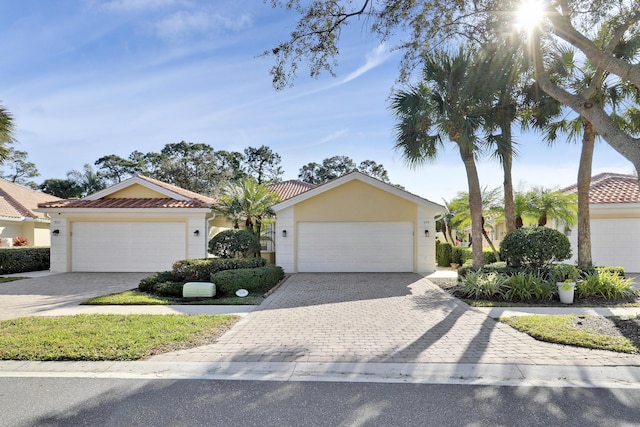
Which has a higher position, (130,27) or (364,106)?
(130,27)

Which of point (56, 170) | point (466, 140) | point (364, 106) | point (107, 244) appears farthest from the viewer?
point (56, 170)

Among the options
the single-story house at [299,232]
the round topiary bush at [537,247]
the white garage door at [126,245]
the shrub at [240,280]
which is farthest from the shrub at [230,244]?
the round topiary bush at [537,247]

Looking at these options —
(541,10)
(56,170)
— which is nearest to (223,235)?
(541,10)

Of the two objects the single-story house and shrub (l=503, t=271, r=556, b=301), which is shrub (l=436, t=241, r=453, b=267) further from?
shrub (l=503, t=271, r=556, b=301)

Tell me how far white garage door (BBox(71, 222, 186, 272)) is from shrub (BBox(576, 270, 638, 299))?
13901mm

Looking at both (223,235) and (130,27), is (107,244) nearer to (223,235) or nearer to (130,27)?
(223,235)

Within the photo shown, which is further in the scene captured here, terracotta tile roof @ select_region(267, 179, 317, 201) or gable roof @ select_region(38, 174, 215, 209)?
terracotta tile roof @ select_region(267, 179, 317, 201)

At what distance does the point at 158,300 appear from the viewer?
9.10m

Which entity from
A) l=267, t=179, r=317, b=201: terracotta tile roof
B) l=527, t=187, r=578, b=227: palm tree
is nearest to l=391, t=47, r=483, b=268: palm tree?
l=527, t=187, r=578, b=227: palm tree

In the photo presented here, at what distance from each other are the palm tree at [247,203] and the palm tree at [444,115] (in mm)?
6333

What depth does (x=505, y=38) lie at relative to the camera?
909cm

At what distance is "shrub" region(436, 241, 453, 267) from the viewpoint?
66.7 feet

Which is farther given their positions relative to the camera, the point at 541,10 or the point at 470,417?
the point at 541,10

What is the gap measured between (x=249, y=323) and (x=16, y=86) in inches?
437
